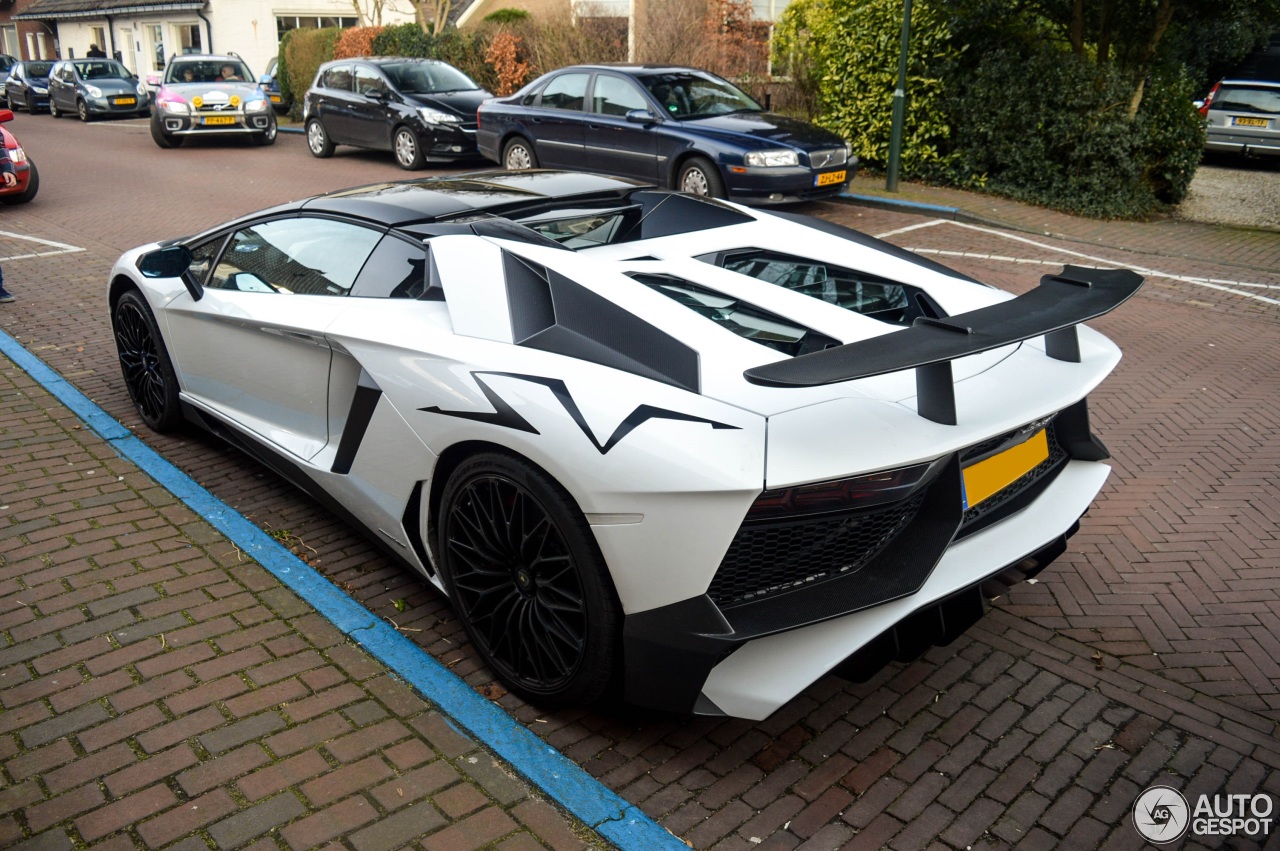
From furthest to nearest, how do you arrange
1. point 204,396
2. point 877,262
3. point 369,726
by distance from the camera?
point 204,396 < point 877,262 < point 369,726

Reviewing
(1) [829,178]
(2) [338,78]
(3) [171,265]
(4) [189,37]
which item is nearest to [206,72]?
(2) [338,78]

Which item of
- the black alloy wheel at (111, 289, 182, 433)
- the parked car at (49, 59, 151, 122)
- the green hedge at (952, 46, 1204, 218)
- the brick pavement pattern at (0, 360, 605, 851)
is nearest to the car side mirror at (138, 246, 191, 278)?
the black alloy wheel at (111, 289, 182, 433)

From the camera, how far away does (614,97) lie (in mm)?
12680

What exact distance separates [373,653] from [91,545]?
4.95ft

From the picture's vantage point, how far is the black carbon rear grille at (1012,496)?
307 cm

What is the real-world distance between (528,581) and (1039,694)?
66.0 inches

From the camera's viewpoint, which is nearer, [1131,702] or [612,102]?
[1131,702]

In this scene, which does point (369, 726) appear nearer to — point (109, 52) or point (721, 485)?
point (721, 485)

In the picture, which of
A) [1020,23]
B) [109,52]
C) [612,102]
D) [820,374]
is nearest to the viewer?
[820,374]

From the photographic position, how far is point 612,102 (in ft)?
41.6

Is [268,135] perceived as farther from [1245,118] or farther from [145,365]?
Answer: [1245,118]

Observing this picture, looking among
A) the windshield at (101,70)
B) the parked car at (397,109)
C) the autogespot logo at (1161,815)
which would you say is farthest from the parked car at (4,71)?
the autogespot logo at (1161,815)

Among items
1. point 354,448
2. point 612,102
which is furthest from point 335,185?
point 354,448

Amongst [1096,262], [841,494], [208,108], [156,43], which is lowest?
[1096,262]
